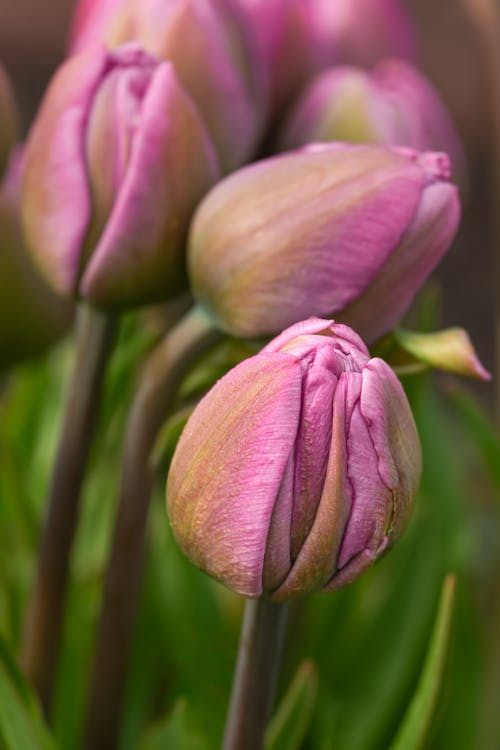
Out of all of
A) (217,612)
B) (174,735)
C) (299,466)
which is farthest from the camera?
(217,612)

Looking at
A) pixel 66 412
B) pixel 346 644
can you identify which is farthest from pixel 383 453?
pixel 346 644

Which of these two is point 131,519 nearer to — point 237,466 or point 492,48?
point 237,466

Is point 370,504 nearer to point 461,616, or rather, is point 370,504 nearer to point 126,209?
point 126,209

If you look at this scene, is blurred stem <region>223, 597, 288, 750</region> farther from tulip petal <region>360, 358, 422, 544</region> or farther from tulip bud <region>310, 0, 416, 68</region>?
tulip bud <region>310, 0, 416, 68</region>

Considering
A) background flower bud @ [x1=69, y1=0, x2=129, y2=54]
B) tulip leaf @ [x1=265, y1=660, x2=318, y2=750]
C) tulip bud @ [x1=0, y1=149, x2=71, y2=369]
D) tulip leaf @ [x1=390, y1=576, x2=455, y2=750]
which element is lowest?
tulip leaf @ [x1=265, y1=660, x2=318, y2=750]

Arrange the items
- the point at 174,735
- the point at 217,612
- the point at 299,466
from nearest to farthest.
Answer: the point at 299,466 → the point at 174,735 → the point at 217,612

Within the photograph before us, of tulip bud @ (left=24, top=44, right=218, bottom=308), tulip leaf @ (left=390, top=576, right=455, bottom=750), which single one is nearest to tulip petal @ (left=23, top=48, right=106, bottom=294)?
tulip bud @ (left=24, top=44, right=218, bottom=308)

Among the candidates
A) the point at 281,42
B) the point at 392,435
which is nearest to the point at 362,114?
the point at 281,42
